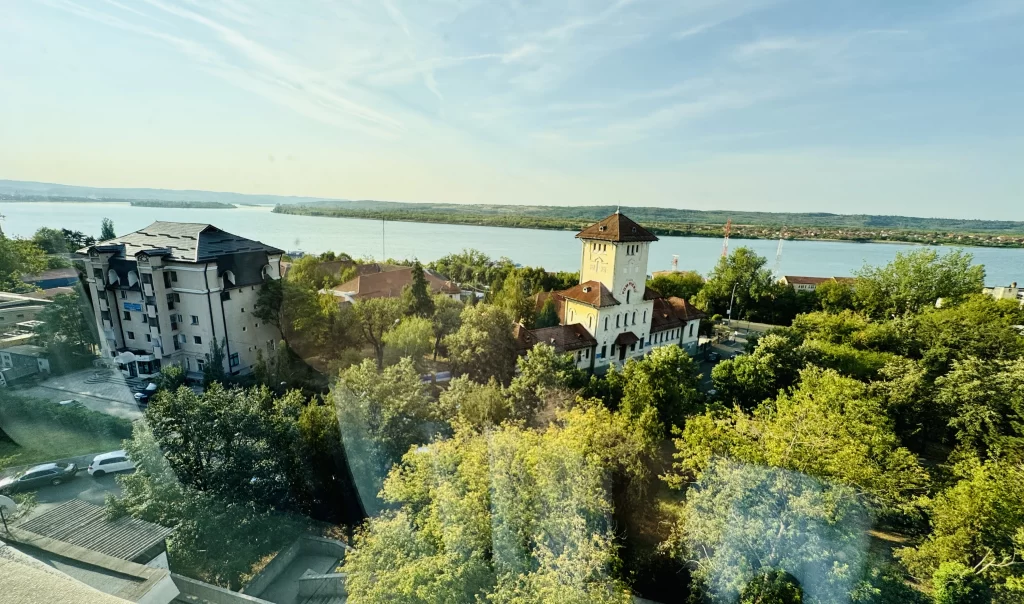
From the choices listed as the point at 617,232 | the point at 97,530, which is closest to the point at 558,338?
the point at 617,232

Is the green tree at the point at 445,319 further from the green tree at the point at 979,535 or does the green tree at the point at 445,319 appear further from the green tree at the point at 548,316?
the green tree at the point at 979,535

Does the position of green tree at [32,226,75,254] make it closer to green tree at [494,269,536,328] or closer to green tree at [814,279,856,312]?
green tree at [494,269,536,328]

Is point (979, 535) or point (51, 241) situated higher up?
point (51, 241)

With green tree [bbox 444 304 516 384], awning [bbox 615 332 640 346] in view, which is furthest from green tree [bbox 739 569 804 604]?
awning [bbox 615 332 640 346]

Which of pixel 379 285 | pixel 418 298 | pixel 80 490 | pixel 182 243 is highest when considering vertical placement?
pixel 182 243

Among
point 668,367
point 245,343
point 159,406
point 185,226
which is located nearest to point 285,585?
point 159,406

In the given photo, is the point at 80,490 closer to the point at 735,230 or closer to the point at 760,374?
the point at 760,374
